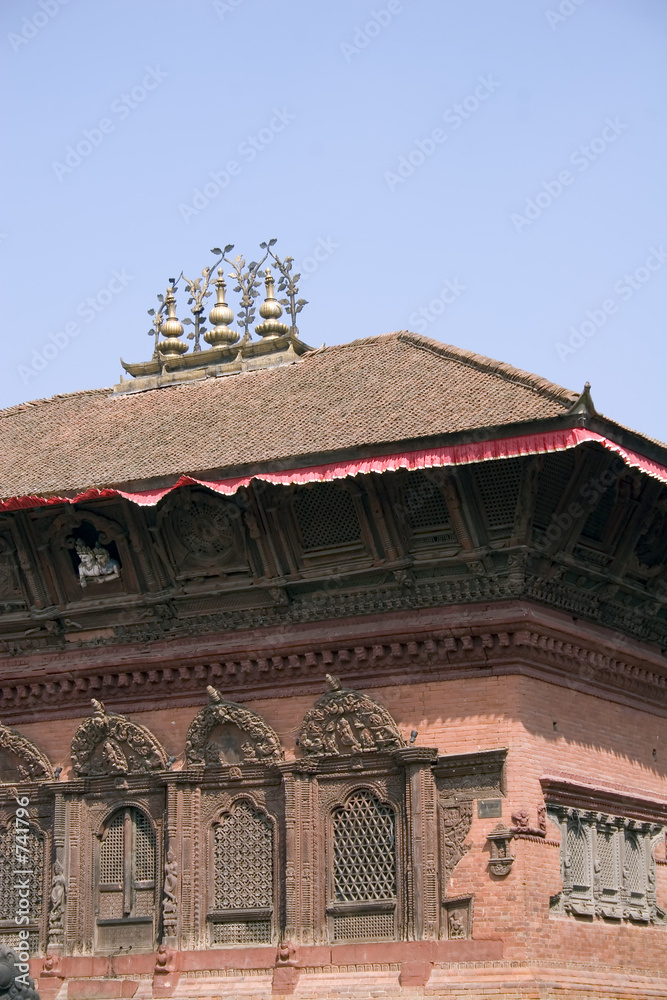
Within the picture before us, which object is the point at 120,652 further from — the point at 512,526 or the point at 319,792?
the point at 512,526

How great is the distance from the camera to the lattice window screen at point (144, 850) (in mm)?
20188

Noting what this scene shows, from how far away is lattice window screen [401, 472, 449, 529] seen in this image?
19.1m

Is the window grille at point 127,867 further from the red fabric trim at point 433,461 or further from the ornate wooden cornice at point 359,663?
the red fabric trim at point 433,461

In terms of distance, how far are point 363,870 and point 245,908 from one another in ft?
5.11

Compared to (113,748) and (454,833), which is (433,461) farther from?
(113,748)

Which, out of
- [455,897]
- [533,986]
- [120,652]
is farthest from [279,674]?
[533,986]

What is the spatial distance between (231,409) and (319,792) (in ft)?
18.5

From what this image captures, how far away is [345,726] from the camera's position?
19.5m

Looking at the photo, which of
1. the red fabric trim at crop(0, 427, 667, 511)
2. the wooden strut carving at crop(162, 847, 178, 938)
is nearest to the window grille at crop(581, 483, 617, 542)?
the red fabric trim at crop(0, 427, 667, 511)

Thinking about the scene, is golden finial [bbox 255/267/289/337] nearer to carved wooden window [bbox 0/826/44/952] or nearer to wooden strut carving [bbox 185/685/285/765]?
wooden strut carving [bbox 185/685/285/765]

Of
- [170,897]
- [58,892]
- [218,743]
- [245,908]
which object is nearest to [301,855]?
[245,908]

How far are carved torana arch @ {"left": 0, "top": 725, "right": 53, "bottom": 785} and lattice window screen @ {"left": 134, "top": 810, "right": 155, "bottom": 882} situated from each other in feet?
4.78

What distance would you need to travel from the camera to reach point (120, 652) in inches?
Answer: 830

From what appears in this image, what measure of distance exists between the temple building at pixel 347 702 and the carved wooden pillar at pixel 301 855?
32 mm
